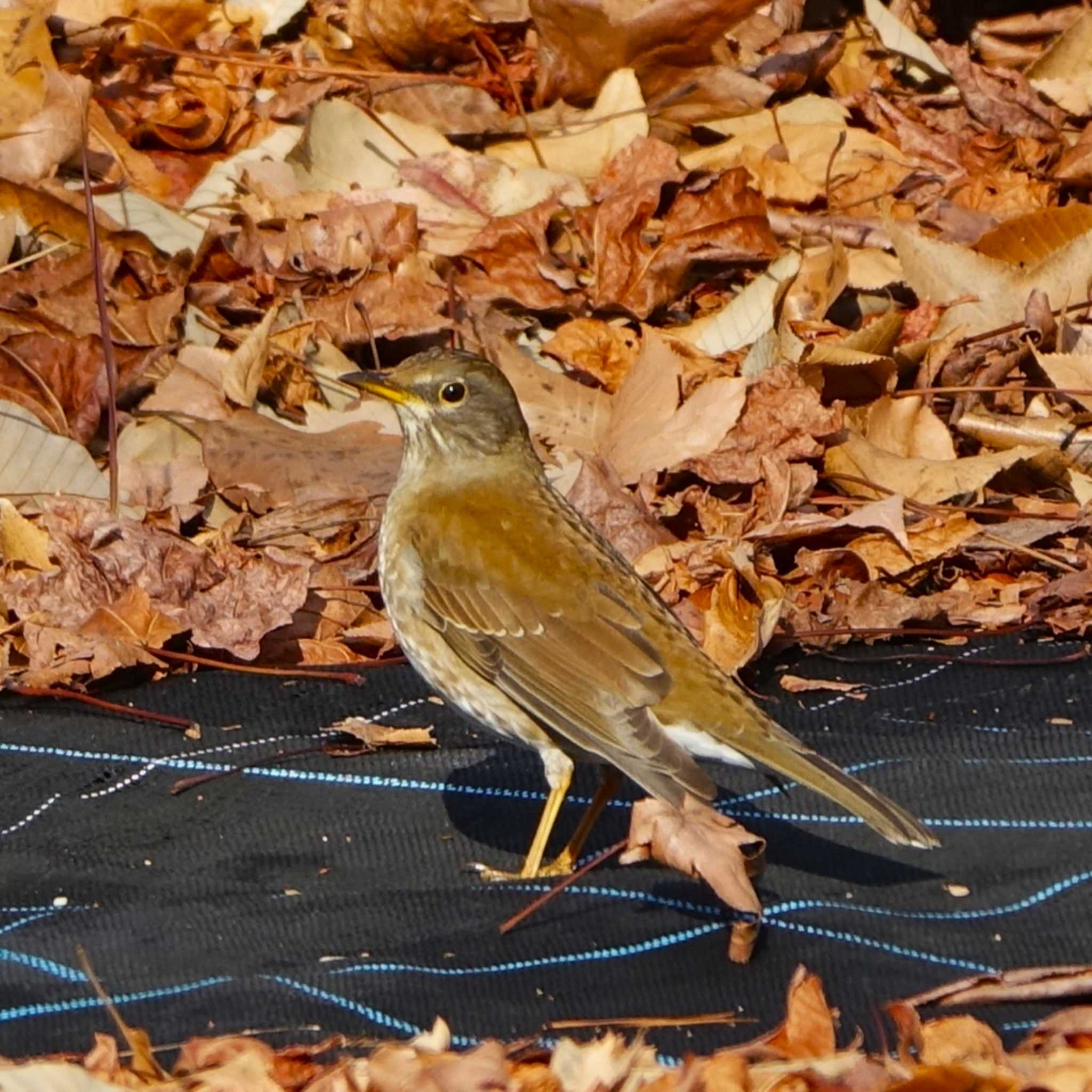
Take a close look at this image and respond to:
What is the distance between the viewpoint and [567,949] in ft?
14.8

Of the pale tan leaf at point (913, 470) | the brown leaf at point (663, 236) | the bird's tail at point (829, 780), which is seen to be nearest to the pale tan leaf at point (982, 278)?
the brown leaf at point (663, 236)

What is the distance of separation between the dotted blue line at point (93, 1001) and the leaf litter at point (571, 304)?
3.62 feet

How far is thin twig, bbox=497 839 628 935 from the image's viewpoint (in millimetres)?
4633

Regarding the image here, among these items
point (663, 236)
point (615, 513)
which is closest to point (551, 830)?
point (615, 513)

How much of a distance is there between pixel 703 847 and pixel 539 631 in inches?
42.0

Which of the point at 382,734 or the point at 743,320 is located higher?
the point at 382,734

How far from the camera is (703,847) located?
4621 mm

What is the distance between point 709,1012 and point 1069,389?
164 inches

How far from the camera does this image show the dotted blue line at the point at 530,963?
439cm

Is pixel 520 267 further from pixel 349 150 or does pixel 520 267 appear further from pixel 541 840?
pixel 541 840


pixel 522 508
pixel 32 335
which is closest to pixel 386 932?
pixel 522 508

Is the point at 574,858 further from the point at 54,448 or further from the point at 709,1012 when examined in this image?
the point at 54,448

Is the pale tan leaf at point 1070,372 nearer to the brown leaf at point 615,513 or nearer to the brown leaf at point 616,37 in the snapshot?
the brown leaf at point 615,513

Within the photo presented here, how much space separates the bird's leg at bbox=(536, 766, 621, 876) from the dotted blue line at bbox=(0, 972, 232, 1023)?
1.06 meters
